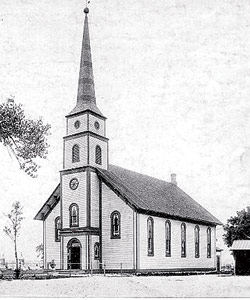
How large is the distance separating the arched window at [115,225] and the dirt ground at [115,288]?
8.84m

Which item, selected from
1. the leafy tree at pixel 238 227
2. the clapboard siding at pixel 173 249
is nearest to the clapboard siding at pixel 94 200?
the clapboard siding at pixel 173 249

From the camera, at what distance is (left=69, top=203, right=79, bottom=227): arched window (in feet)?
121

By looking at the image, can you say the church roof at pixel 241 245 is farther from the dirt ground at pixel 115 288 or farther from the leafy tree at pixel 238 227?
the leafy tree at pixel 238 227

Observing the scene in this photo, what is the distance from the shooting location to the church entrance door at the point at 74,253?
120 feet

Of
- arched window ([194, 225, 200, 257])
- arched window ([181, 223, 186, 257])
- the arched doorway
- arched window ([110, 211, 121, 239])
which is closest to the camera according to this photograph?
arched window ([110, 211, 121, 239])

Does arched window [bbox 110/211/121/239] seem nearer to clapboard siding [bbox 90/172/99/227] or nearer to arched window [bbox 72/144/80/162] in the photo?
clapboard siding [bbox 90/172/99/227]

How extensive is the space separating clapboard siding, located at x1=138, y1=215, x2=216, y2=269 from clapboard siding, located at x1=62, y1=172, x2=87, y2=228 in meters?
4.31

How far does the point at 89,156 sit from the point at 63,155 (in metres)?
2.59

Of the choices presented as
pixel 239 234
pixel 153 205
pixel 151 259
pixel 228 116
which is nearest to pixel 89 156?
pixel 153 205

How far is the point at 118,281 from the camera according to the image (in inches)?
1062

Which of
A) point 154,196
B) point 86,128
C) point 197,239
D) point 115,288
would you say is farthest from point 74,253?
point 197,239

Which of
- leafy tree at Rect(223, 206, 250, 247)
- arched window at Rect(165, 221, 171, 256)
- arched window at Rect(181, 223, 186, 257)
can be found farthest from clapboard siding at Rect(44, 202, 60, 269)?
leafy tree at Rect(223, 206, 250, 247)

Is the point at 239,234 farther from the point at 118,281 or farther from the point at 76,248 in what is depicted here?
the point at 118,281

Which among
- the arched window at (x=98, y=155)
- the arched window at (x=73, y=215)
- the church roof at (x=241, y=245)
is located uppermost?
the arched window at (x=98, y=155)
